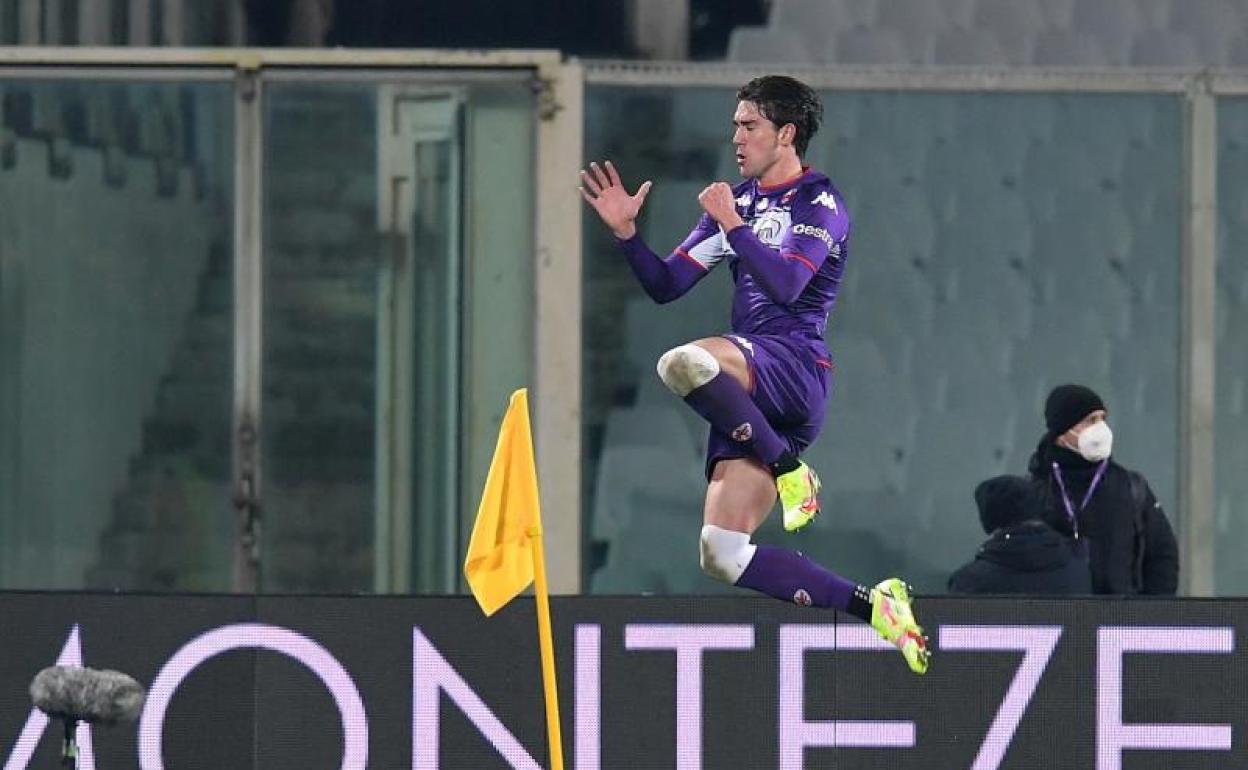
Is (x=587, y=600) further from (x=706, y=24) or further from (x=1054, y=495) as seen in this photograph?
(x=706, y=24)

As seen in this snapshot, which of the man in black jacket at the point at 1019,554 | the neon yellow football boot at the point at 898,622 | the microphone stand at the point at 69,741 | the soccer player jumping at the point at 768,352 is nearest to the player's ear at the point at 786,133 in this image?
the soccer player jumping at the point at 768,352

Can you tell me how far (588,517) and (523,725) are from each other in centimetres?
384

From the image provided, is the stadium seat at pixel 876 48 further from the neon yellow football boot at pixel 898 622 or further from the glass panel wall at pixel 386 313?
the neon yellow football boot at pixel 898 622

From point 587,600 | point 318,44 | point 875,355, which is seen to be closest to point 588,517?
point 875,355

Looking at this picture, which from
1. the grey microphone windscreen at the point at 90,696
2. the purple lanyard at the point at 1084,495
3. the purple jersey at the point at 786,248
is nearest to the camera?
the grey microphone windscreen at the point at 90,696

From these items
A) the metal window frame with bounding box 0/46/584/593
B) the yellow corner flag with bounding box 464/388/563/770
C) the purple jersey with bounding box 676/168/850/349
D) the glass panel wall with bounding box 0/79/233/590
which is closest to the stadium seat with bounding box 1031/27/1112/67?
the metal window frame with bounding box 0/46/584/593

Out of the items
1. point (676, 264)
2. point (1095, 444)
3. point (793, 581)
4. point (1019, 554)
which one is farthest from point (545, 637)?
point (1095, 444)

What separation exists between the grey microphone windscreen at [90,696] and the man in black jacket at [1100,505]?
5.03 metres

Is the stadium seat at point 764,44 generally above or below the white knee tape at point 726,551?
above

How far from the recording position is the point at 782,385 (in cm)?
1073

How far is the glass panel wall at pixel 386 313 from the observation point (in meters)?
15.4

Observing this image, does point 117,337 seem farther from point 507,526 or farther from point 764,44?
point 507,526

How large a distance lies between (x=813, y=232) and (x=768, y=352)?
474 millimetres

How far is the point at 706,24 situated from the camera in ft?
50.1
